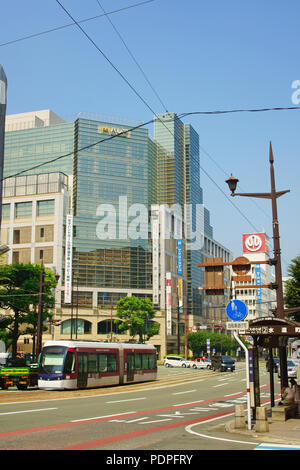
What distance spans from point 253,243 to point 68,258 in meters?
78.1

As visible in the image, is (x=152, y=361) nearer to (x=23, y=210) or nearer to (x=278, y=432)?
(x=278, y=432)

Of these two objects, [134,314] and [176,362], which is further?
[134,314]

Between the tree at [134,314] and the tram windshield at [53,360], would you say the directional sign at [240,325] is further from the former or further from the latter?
the tree at [134,314]

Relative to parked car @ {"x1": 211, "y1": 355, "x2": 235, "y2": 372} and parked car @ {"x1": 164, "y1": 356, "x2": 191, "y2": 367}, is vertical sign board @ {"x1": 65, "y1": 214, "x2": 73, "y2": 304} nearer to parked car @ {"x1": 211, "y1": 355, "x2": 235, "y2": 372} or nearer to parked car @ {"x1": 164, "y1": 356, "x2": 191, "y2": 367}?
parked car @ {"x1": 164, "y1": 356, "x2": 191, "y2": 367}

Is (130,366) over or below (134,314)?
below

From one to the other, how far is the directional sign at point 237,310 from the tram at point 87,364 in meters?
15.3

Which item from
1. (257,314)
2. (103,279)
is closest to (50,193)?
(103,279)

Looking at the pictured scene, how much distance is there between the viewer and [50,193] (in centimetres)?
10356

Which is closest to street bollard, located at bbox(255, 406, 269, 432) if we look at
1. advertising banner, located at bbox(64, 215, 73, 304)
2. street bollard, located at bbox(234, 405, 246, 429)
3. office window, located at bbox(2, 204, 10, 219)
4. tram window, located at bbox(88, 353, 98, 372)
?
street bollard, located at bbox(234, 405, 246, 429)

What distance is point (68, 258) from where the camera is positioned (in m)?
95.3

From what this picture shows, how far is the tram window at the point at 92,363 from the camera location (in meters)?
29.2

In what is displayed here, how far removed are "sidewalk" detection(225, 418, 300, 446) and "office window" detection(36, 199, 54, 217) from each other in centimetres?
9191

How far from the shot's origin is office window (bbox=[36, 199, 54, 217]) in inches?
4045

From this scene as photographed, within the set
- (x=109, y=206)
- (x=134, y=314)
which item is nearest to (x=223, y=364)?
(x=134, y=314)
